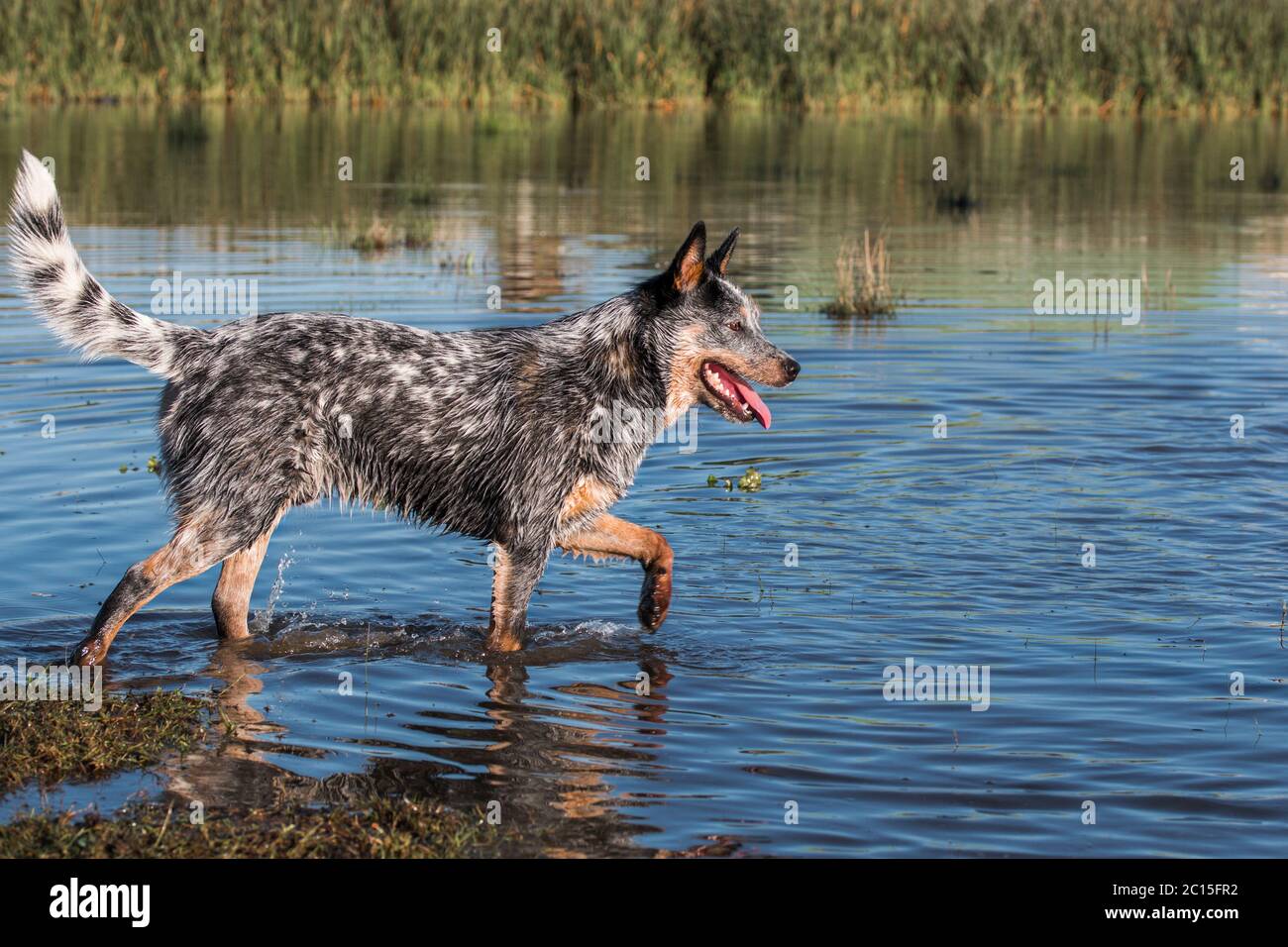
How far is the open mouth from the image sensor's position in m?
8.55

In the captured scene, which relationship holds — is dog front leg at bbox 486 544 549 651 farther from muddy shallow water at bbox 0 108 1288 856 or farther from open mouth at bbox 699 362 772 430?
open mouth at bbox 699 362 772 430

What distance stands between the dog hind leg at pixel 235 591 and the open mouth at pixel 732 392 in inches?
93.0

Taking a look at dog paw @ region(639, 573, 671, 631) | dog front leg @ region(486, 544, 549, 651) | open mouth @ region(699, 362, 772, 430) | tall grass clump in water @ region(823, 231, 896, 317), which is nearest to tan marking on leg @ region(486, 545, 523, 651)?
dog front leg @ region(486, 544, 549, 651)

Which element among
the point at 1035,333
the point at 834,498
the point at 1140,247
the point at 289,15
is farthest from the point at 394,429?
the point at 289,15

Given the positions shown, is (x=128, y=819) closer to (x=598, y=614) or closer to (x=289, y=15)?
(x=598, y=614)

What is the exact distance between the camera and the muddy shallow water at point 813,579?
682cm

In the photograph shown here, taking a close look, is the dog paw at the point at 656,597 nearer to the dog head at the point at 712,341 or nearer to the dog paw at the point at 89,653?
the dog head at the point at 712,341

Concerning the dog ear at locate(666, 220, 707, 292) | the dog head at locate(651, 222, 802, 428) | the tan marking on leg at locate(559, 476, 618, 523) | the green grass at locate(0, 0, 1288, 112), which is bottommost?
the tan marking on leg at locate(559, 476, 618, 523)

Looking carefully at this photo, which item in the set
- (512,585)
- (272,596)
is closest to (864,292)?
(272,596)

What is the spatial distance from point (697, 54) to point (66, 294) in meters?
31.0

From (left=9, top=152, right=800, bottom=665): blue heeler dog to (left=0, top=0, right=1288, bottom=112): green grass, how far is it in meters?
28.5

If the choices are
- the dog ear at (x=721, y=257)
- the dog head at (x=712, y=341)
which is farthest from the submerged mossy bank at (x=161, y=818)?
the dog ear at (x=721, y=257)

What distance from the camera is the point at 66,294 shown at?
7984mm

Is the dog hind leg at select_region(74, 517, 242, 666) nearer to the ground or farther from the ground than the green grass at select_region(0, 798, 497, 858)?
farther from the ground
